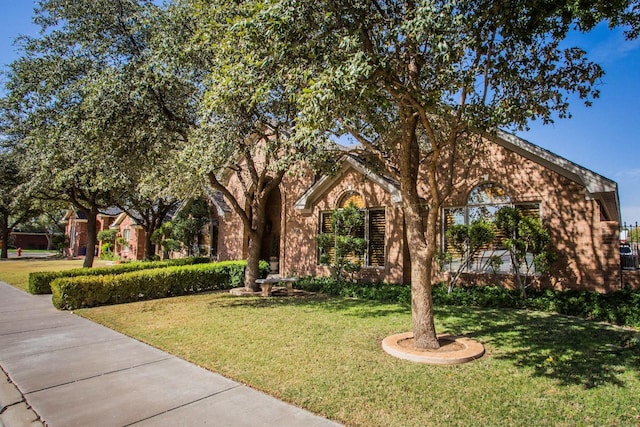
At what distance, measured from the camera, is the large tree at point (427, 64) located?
5.42 metres

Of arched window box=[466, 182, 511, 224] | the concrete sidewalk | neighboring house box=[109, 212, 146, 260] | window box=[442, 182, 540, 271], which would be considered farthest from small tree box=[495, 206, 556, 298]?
neighboring house box=[109, 212, 146, 260]

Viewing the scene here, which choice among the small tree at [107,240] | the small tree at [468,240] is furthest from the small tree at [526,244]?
the small tree at [107,240]

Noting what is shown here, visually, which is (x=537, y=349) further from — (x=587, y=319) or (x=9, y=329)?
(x=9, y=329)

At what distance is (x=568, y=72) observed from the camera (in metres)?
7.18

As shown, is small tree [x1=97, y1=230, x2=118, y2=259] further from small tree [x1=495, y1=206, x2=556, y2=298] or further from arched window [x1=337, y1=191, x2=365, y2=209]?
small tree [x1=495, y1=206, x2=556, y2=298]

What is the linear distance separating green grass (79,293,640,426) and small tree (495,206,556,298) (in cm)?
162

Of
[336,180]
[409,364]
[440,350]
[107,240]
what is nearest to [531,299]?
[440,350]

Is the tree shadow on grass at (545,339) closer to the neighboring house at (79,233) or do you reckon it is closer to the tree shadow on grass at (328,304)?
the tree shadow on grass at (328,304)

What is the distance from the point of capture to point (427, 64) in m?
7.38

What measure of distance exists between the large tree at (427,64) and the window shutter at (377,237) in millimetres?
7496

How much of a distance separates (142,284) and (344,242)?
7205 millimetres

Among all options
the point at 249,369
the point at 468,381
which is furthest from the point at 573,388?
the point at 249,369

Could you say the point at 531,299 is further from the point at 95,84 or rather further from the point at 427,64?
the point at 95,84

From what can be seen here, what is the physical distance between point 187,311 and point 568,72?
420 inches
